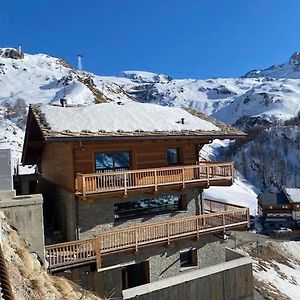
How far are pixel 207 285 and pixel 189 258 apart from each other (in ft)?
4.72

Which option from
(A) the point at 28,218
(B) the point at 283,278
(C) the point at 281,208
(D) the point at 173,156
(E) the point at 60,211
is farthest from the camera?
(C) the point at 281,208

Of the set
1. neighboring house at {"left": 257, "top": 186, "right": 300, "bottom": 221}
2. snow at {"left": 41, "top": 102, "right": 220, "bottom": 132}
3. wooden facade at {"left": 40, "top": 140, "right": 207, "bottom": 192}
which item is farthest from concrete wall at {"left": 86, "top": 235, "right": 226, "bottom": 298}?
neighboring house at {"left": 257, "top": 186, "right": 300, "bottom": 221}

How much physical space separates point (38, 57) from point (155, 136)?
326ft

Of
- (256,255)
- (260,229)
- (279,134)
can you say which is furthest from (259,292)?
(279,134)

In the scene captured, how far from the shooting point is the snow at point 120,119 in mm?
14477

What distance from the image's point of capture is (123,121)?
15438 millimetres

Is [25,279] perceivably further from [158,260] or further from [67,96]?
[67,96]

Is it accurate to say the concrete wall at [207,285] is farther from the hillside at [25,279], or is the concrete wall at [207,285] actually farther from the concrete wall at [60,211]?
the hillside at [25,279]

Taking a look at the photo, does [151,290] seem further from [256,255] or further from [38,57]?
[38,57]

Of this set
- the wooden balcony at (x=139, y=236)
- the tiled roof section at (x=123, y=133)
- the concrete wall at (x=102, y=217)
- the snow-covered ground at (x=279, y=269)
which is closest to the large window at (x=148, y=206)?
the concrete wall at (x=102, y=217)

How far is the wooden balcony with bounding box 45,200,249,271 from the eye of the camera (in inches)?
499

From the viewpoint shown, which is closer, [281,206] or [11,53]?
[281,206]

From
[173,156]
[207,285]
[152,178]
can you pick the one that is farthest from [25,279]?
[207,285]

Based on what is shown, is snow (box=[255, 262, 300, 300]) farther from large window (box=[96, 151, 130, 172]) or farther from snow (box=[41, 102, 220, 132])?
large window (box=[96, 151, 130, 172])
